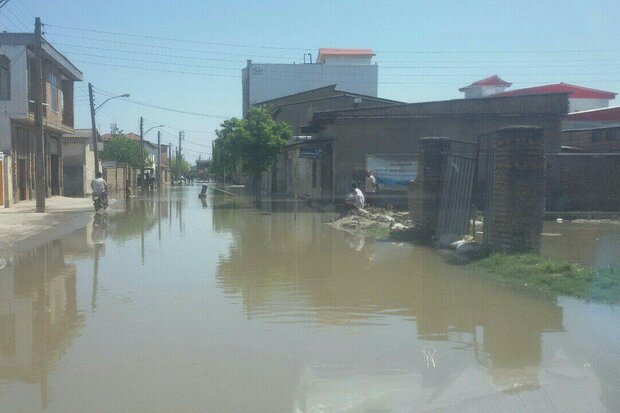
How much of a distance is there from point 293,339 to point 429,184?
34.2 feet

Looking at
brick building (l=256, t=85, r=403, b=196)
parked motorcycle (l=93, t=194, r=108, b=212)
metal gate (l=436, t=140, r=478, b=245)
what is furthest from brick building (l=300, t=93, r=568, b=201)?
metal gate (l=436, t=140, r=478, b=245)

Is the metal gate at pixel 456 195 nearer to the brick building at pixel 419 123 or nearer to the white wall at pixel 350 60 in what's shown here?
the brick building at pixel 419 123

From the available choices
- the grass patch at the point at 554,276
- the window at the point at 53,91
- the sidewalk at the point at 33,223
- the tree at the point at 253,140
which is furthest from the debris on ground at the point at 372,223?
the window at the point at 53,91

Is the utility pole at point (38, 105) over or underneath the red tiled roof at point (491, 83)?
underneath

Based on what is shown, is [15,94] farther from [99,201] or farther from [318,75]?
[318,75]

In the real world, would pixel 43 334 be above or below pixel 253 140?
below

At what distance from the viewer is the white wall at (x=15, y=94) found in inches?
1225

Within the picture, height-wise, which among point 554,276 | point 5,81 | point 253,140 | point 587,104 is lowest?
point 554,276

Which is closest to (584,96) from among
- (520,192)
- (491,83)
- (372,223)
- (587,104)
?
(587,104)

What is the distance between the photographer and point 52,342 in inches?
286

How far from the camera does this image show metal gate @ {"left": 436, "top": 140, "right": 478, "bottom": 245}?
15367 mm

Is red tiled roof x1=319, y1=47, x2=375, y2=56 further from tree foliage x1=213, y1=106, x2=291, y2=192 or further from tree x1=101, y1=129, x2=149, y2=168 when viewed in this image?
tree foliage x1=213, y1=106, x2=291, y2=192

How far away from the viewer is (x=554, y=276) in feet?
33.3

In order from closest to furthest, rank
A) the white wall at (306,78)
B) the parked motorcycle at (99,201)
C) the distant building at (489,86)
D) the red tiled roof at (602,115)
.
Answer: the parked motorcycle at (99,201) → the red tiled roof at (602,115) → the white wall at (306,78) → the distant building at (489,86)
